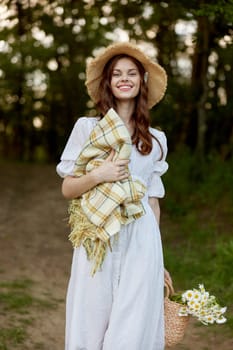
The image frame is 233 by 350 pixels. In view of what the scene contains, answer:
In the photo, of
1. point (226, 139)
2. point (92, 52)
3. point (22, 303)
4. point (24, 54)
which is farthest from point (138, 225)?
point (92, 52)

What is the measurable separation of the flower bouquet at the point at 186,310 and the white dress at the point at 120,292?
101mm

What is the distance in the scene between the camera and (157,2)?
27.1ft

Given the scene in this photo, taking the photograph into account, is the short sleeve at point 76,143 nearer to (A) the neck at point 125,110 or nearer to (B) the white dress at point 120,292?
(B) the white dress at point 120,292

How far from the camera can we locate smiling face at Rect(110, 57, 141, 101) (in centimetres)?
313

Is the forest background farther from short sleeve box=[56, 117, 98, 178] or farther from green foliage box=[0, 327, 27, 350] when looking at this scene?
short sleeve box=[56, 117, 98, 178]

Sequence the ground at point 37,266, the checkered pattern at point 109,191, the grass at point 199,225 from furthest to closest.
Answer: the grass at point 199,225
the ground at point 37,266
the checkered pattern at point 109,191

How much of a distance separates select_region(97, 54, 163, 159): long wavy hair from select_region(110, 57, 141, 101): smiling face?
0.02 m

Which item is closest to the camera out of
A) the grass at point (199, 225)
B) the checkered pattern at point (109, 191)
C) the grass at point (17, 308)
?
the checkered pattern at point (109, 191)

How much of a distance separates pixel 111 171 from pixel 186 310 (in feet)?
2.58

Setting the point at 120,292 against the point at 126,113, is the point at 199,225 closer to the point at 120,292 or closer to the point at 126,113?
the point at 126,113

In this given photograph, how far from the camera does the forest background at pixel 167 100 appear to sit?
6789mm

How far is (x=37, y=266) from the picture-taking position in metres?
6.74

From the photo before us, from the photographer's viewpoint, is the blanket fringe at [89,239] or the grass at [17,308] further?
the grass at [17,308]

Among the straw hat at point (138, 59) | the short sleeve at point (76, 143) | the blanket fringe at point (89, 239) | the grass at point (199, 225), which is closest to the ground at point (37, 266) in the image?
the grass at point (199, 225)
